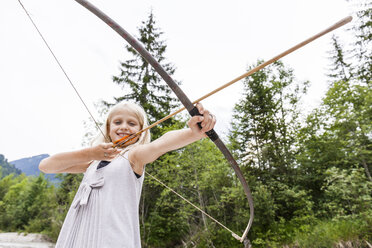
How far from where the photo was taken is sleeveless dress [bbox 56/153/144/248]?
0.80m

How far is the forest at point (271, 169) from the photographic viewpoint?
5469mm

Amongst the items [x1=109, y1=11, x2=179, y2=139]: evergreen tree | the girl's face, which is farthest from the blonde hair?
[x1=109, y1=11, x2=179, y2=139]: evergreen tree

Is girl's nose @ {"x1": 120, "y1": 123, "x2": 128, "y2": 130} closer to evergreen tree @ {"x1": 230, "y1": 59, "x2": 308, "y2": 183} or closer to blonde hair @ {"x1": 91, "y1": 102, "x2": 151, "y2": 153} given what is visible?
blonde hair @ {"x1": 91, "y1": 102, "x2": 151, "y2": 153}

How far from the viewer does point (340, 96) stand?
6051mm

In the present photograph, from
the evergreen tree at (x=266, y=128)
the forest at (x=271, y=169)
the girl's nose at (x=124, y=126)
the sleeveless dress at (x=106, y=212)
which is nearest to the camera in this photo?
the sleeveless dress at (x=106, y=212)

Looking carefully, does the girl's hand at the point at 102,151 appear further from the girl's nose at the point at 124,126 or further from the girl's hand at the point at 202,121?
the girl's hand at the point at 202,121

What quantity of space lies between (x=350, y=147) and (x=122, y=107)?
23.0ft

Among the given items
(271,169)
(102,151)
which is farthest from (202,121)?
(271,169)

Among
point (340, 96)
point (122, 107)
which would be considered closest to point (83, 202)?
point (122, 107)

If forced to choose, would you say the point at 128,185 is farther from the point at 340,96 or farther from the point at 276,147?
the point at 276,147

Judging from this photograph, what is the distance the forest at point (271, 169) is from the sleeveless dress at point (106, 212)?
509 centimetres

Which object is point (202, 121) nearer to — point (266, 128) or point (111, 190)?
point (111, 190)

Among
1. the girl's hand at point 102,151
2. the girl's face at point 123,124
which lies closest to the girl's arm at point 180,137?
the girl's hand at point 102,151

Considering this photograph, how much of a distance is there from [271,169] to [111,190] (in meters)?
8.47
